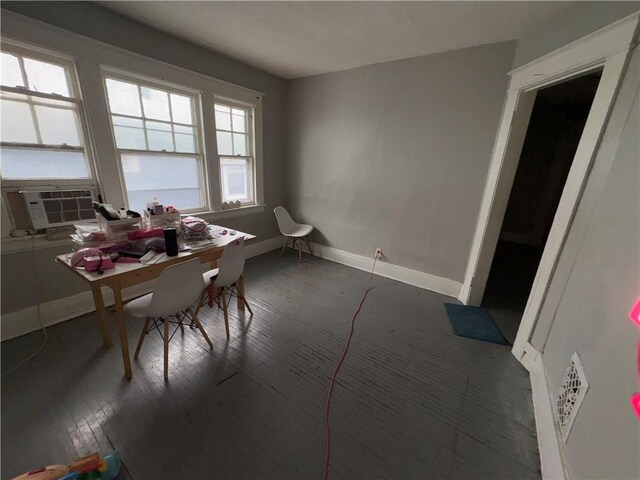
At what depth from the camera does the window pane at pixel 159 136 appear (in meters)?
2.59

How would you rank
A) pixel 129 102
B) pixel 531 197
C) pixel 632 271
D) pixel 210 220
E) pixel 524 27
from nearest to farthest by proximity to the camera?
pixel 632 271
pixel 524 27
pixel 129 102
pixel 210 220
pixel 531 197

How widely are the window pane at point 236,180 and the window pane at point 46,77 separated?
1.54 metres

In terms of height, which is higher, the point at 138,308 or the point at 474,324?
the point at 138,308

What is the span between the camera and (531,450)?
135 cm

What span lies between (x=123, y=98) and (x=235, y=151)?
1.31 meters

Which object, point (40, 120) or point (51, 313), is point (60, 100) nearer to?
point (40, 120)

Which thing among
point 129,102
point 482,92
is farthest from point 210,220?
point 482,92

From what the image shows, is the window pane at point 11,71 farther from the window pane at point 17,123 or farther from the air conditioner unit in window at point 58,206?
the air conditioner unit in window at point 58,206

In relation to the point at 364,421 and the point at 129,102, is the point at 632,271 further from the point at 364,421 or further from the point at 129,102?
the point at 129,102

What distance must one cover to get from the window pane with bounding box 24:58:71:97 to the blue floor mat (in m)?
3.99

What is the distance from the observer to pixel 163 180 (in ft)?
9.18

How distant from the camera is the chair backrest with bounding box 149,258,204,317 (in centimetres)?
150

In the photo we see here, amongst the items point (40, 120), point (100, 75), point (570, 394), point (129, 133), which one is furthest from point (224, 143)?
point (570, 394)

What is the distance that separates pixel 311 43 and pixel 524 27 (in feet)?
6.06
